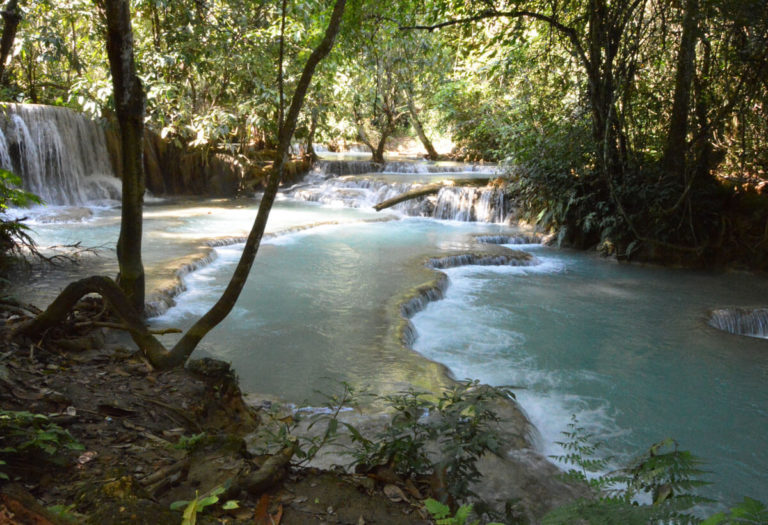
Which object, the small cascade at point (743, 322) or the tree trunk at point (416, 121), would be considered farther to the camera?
the tree trunk at point (416, 121)

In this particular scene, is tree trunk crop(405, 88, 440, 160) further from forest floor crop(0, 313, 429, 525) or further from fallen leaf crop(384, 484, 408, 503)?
fallen leaf crop(384, 484, 408, 503)

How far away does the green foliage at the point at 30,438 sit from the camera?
1.99 meters

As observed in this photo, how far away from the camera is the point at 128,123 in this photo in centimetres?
377

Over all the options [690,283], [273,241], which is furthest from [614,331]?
[273,241]

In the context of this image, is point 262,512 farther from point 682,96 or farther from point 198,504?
point 682,96

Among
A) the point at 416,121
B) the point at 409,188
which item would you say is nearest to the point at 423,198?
the point at 409,188

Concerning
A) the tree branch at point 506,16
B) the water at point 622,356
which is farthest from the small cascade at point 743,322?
the tree branch at point 506,16

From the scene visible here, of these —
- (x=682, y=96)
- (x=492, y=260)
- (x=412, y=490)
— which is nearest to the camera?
(x=412, y=490)

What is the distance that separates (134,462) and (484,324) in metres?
5.44

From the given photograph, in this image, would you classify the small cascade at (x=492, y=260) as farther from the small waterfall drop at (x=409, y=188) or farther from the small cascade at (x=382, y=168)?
the small cascade at (x=382, y=168)

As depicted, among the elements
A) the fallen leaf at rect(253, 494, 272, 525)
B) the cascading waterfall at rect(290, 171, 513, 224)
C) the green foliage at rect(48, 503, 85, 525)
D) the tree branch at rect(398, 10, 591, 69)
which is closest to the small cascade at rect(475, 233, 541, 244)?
the cascading waterfall at rect(290, 171, 513, 224)

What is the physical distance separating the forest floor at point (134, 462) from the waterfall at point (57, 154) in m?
12.3

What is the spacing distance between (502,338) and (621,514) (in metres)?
5.16

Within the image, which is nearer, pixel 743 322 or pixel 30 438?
pixel 30 438
